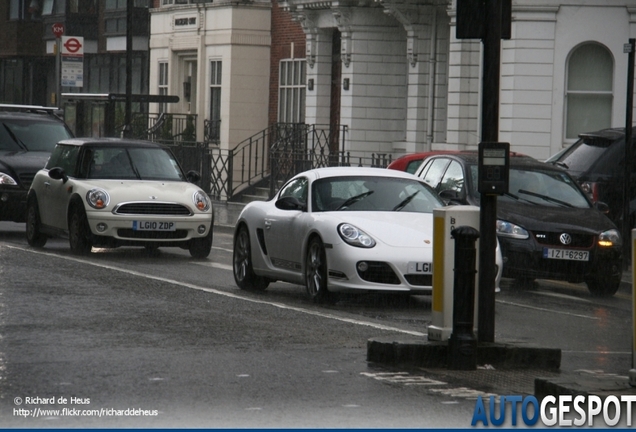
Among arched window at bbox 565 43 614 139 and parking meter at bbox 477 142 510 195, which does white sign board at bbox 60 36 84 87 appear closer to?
arched window at bbox 565 43 614 139

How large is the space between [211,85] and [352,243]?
1127 inches

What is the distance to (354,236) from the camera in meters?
14.5

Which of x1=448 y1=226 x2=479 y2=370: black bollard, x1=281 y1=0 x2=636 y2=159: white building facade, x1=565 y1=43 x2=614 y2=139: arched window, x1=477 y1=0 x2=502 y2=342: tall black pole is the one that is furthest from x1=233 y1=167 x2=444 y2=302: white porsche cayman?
x1=565 y1=43 x2=614 y2=139: arched window

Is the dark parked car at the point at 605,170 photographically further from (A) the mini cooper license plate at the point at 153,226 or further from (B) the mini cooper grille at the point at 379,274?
(B) the mini cooper grille at the point at 379,274

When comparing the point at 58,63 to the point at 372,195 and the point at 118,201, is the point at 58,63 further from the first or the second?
the point at 372,195

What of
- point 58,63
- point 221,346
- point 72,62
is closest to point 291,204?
point 221,346

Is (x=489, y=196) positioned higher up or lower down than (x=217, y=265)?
higher up

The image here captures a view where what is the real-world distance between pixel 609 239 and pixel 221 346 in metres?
7.17

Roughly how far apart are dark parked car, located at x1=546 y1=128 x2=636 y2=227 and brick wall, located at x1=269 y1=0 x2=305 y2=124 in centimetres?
1978

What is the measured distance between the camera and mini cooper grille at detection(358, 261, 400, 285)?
14320 mm

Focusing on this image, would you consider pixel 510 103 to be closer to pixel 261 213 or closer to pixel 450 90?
pixel 450 90

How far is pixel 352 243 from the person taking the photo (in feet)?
47.5

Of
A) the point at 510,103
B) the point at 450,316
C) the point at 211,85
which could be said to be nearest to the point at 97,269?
the point at 450,316

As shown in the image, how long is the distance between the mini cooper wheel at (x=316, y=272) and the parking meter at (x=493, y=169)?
13.4ft
